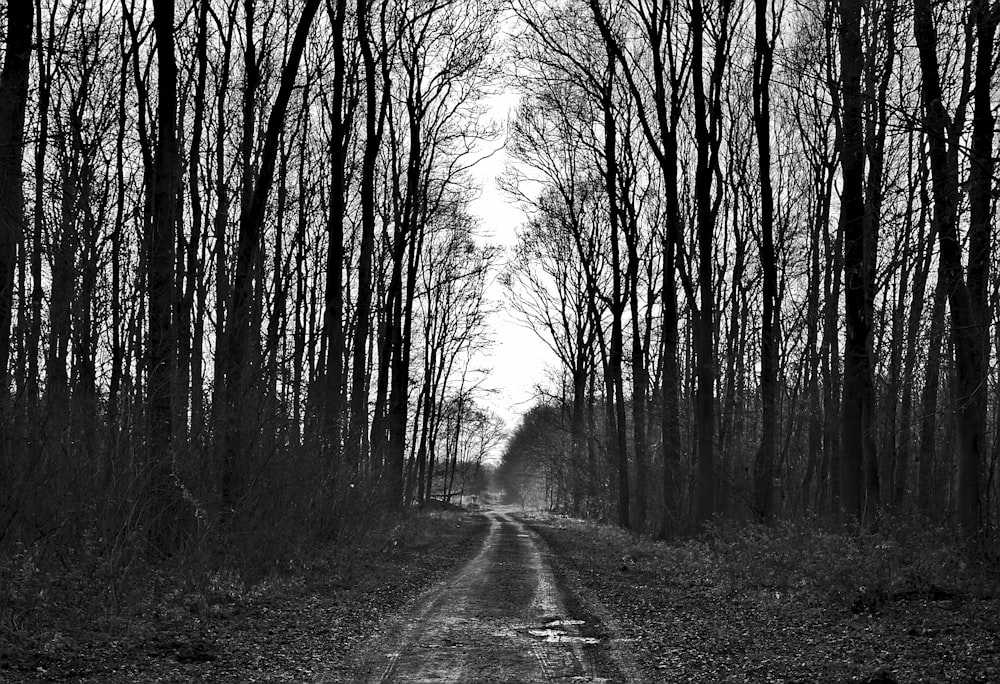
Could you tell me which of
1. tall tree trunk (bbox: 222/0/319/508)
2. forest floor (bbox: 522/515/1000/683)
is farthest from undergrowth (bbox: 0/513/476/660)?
forest floor (bbox: 522/515/1000/683)

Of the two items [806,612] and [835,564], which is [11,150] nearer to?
[806,612]

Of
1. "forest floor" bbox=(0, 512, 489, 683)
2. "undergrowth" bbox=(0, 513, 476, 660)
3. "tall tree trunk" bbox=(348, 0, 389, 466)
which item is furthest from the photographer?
"tall tree trunk" bbox=(348, 0, 389, 466)

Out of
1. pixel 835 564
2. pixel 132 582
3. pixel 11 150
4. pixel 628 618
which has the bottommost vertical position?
pixel 628 618

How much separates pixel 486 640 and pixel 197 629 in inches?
113

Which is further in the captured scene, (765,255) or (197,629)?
(765,255)

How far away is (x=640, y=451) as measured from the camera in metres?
29.9

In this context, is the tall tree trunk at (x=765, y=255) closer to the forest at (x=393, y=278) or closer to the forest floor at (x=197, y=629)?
the forest at (x=393, y=278)

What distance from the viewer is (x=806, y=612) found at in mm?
10250

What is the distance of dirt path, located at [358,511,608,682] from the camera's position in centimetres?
739

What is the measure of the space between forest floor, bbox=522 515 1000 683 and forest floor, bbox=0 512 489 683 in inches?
114

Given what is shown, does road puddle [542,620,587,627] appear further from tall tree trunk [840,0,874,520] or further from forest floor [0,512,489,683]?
tall tree trunk [840,0,874,520]

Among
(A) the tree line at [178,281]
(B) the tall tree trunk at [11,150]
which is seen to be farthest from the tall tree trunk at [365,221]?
(B) the tall tree trunk at [11,150]

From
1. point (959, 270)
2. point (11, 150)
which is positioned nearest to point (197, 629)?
point (11, 150)

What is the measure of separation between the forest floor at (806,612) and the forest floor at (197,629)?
2907mm
